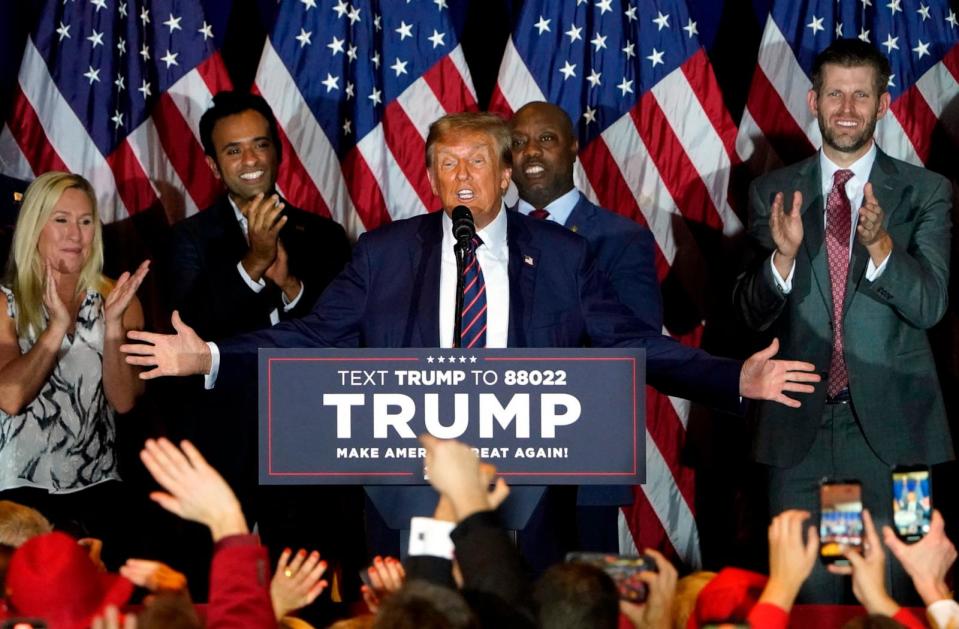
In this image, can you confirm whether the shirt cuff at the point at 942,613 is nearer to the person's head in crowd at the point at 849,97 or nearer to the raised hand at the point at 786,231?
the raised hand at the point at 786,231

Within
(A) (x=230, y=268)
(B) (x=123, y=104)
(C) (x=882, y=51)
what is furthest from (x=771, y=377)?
(B) (x=123, y=104)

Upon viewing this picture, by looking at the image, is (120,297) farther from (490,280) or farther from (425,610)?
(425,610)

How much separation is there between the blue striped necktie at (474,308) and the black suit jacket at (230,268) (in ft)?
4.35

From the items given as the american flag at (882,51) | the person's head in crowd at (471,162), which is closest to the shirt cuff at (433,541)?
the person's head in crowd at (471,162)

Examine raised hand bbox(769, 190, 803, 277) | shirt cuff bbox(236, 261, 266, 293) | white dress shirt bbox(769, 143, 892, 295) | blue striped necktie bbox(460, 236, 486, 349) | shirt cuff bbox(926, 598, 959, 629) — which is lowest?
shirt cuff bbox(926, 598, 959, 629)

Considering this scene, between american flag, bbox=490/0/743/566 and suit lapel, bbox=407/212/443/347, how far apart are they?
76.5 inches

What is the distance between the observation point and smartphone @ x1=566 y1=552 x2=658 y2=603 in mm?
2739

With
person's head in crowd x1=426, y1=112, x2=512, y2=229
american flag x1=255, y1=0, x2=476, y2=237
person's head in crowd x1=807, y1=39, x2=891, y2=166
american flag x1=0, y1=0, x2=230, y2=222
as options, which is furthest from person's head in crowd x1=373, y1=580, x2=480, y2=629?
american flag x1=0, y1=0, x2=230, y2=222

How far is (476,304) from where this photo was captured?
3.82m

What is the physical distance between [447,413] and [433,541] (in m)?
0.65

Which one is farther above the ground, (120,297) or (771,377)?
(120,297)

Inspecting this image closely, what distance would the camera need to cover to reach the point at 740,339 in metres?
5.71

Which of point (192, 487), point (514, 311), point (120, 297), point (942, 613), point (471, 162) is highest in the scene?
point (471, 162)

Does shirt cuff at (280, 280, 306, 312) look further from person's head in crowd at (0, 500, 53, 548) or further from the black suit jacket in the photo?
person's head in crowd at (0, 500, 53, 548)
